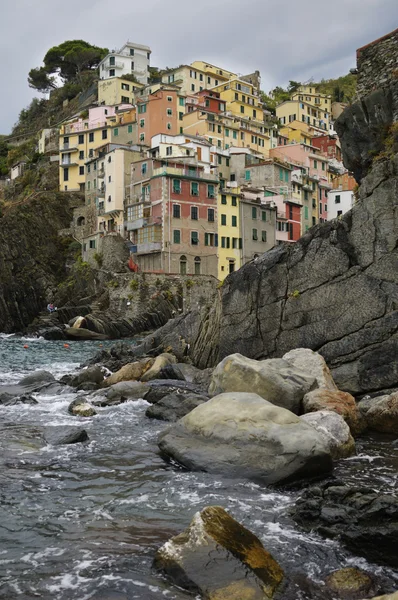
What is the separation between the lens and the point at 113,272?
213ft

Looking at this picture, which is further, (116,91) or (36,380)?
(116,91)

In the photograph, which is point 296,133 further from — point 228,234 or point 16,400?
point 16,400

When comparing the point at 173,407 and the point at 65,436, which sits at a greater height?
the point at 173,407

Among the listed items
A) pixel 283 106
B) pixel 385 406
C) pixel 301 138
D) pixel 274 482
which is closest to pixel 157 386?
pixel 385 406

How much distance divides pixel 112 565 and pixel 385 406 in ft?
29.5

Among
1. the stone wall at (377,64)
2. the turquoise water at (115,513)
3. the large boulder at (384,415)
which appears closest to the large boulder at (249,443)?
the turquoise water at (115,513)

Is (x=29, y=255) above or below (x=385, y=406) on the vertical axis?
above

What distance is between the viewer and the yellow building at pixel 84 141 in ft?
281

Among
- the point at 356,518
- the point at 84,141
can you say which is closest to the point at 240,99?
the point at 84,141

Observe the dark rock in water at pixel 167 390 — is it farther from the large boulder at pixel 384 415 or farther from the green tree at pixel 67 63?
the green tree at pixel 67 63

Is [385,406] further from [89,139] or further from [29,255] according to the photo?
[89,139]

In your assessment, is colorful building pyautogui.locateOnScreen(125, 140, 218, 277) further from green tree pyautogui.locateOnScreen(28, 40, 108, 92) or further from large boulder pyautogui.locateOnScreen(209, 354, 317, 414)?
green tree pyautogui.locateOnScreen(28, 40, 108, 92)

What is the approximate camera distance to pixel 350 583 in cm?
668

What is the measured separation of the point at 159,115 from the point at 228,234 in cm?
2540
